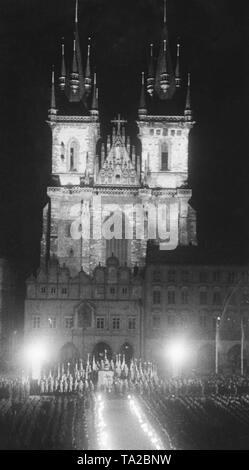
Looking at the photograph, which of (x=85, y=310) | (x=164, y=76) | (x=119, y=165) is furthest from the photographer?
(x=164, y=76)

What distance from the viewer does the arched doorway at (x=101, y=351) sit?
300 feet

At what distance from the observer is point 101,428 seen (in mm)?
45906

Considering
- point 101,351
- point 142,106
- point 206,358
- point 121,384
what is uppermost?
point 142,106

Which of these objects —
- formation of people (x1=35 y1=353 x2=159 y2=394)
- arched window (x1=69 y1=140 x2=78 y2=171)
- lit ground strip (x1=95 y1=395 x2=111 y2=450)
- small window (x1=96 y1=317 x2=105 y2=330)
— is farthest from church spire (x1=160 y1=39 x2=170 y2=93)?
lit ground strip (x1=95 y1=395 x2=111 y2=450)

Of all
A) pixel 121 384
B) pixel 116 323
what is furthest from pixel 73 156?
pixel 121 384

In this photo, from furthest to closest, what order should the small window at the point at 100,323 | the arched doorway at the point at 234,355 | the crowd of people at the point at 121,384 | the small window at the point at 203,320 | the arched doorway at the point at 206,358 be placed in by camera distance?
1. the small window at the point at 100,323
2. the small window at the point at 203,320
3. the arched doorway at the point at 234,355
4. the arched doorway at the point at 206,358
5. the crowd of people at the point at 121,384

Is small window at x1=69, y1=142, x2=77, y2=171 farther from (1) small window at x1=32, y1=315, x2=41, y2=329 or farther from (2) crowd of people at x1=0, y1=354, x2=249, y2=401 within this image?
(2) crowd of people at x1=0, y1=354, x2=249, y2=401

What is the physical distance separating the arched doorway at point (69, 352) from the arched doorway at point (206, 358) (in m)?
12.2

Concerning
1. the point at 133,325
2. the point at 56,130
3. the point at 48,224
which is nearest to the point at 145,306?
the point at 133,325

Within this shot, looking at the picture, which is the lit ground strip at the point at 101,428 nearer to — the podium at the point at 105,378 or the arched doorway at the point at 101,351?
the podium at the point at 105,378

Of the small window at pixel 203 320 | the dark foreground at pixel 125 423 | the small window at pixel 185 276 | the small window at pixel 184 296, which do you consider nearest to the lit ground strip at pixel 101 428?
the dark foreground at pixel 125 423

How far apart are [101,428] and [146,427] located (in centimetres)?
258

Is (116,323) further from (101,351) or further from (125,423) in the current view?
(125,423)
